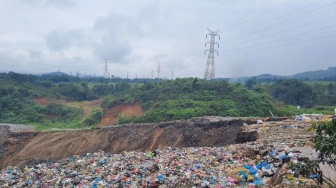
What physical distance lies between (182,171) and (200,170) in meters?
0.50

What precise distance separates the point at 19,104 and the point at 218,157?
2802 centimetres

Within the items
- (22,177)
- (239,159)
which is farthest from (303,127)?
(22,177)

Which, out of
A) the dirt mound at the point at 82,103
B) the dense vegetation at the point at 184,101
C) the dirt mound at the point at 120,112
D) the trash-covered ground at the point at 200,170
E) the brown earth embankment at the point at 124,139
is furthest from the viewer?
the dirt mound at the point at 82,103

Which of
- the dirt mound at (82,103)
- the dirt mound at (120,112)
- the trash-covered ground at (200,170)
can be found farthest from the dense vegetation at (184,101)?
the trash-covered ground at (200,170)

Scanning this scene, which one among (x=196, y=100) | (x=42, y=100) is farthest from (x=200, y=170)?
(x=42, y=100)

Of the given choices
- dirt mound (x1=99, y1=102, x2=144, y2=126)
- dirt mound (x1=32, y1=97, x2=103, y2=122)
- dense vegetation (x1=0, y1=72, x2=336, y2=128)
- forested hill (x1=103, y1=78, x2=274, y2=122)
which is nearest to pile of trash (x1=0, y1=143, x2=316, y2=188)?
forested hill (x1=103, y1=78, x2=274, y2=122)

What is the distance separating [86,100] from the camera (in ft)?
146

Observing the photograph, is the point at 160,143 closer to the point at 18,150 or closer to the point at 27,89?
the point at 18,150

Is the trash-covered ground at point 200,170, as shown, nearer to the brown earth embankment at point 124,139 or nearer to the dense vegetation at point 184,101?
the brown earth embankment at point 124,139

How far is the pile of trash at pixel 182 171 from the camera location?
25.1 ft

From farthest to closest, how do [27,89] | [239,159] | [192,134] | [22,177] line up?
[27,89]
[192,134]
[22,177]
[239,159]

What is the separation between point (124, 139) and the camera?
1795 centimetres

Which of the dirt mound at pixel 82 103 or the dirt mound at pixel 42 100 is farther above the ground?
the dirt mound at pixel 42 100

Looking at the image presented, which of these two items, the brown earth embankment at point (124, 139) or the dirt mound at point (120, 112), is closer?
the brown earth embankment at point (124, 139)
